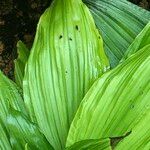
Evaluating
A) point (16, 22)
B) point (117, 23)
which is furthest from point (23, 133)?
point (16, 22)

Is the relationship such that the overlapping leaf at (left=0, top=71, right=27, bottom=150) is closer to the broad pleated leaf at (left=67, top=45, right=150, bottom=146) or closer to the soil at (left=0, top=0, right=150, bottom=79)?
the broad pleated leaf at (left=67, top=45, right=150, bottom=146)

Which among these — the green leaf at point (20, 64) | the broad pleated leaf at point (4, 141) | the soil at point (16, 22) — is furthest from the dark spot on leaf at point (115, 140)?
the soil at point (16, 22)

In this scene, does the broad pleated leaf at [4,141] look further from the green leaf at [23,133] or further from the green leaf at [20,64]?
the green leaf at [20,64]

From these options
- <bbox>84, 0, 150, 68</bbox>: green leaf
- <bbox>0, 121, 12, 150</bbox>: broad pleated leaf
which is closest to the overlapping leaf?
<bbox>0, 121, 12, 150</bbox>: broad pleated leaf

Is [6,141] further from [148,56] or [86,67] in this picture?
[148,56]

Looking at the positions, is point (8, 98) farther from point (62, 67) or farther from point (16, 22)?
point (16, 22)
